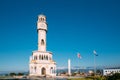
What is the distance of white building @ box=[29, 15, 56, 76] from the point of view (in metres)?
67.7

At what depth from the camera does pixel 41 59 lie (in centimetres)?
6950

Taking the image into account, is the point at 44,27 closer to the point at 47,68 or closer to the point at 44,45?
the point at 44,45

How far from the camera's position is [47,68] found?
69.1 meters

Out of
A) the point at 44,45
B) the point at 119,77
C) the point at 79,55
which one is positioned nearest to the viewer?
the point at 119,77

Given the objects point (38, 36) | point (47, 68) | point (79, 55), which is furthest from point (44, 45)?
point (79, 55)

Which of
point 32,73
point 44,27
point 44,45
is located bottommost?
point 32,73

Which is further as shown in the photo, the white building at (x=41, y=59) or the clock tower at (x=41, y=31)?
the clock tower at (x=41, y=31)

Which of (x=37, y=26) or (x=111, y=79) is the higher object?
(x=37, y=26)

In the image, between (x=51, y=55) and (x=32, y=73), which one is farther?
(x=51, y=55)

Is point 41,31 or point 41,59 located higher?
point 41,31

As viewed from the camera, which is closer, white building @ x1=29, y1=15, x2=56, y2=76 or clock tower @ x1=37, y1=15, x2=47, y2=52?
white building @ x1=29, y1=15, x2=56, y2=76

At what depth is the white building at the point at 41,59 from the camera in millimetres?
67650

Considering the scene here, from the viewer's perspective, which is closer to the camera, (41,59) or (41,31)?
(41,59)

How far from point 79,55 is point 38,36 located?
17068mm
